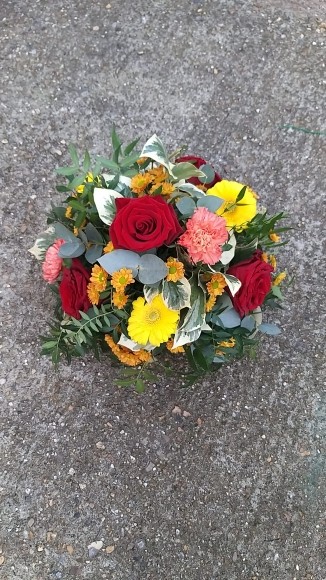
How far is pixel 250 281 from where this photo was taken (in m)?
1.13

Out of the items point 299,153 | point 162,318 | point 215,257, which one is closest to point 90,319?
point 162,318

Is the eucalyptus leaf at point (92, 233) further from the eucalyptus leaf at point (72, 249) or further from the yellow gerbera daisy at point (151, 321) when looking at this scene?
the yellow gerbera daisy at point (151, 321)

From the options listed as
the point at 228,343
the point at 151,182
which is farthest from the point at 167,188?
the point at 228,343

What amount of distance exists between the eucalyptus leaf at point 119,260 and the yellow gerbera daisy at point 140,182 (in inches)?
5.7

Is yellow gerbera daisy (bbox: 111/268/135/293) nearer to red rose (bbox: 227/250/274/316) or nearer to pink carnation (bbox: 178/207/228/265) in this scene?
pink carnation (bbox: 178/207/228/265)

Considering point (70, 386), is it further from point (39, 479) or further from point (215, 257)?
point (215, 257)

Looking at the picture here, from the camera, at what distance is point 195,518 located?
1453 mm

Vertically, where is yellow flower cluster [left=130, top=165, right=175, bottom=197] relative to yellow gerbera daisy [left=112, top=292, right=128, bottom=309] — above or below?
above

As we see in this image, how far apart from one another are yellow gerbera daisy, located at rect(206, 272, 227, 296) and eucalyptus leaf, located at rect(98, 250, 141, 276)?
17cm

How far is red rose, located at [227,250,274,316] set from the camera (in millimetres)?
1130

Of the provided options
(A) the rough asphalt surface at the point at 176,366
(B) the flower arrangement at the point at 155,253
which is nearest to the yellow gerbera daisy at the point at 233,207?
(B) the flower arrangement at the point at 155,253

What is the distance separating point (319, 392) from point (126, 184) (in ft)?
2.69

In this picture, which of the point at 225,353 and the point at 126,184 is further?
the point at 225,353

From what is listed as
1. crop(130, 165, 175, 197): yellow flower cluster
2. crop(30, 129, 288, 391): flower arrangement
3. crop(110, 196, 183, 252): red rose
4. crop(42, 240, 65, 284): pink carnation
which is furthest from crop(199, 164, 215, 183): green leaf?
crop(42, 240, 65, 284): pink carnation
